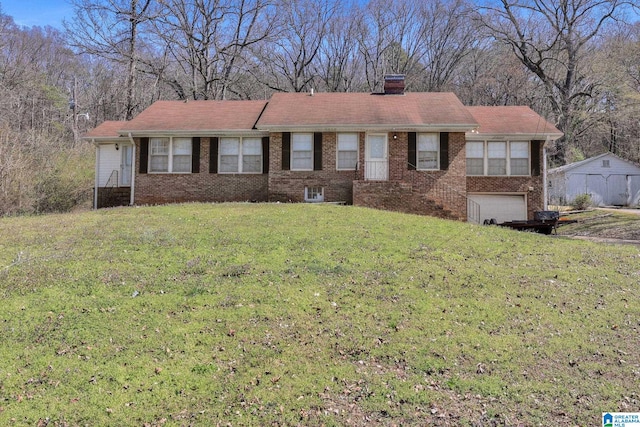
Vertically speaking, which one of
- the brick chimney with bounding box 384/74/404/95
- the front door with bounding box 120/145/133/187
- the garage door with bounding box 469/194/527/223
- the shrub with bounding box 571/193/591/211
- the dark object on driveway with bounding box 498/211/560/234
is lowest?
the dark object on driveway with bounding box 498/211/560/234

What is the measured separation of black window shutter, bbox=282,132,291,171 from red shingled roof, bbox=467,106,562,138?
7.70m

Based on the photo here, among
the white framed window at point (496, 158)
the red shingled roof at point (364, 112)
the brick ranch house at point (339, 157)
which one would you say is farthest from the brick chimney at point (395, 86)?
the white framed window at point (496, 158)

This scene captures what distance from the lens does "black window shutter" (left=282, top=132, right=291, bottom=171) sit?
15664mm

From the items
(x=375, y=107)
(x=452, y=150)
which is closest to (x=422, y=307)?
(x=452, y=150)

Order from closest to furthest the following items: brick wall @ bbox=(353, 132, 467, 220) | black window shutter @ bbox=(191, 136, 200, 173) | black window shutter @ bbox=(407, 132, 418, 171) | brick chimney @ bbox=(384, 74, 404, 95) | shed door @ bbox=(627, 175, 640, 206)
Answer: brick wall @ bbox=(353, 132, 467, 220) < black window shutter @ bbox=(407, 132, 418, 171) < black window shutter @ bbox=(191, 136, 200, 173) < brick chimney @ bbox=(384, 74, 404, 95) < shed door @ bbox=(627, 175, 640, 206)

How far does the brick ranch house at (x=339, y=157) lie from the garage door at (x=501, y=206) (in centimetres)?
4

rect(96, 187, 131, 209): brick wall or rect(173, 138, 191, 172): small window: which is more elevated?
rect(173, 138, 191, 172): small window

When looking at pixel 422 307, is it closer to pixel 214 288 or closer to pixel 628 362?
pixel 628 362

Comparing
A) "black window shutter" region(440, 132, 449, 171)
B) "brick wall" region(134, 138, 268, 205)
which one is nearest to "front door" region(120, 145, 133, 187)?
"brick wall" region(134, 138, 268, 205)

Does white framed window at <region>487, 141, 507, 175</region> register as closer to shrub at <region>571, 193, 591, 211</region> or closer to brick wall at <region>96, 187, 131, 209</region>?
shrub at <region>571, 193, 591, 211</region>

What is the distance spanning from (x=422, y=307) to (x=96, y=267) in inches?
212

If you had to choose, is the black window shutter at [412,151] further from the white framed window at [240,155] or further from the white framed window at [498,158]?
the white framed window at [240,155]

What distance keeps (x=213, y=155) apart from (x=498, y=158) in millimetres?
11707

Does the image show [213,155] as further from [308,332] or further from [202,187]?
[308,332]
